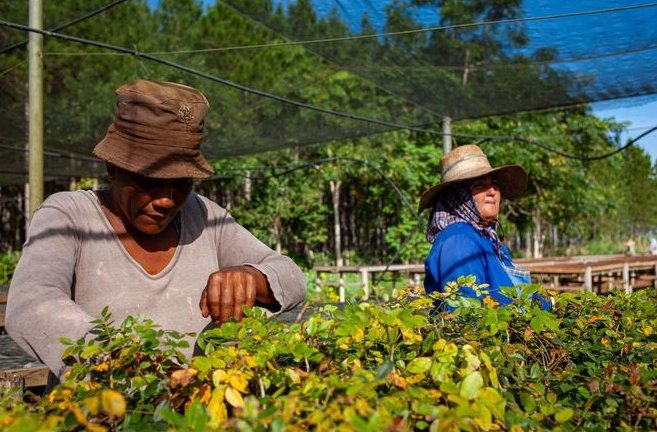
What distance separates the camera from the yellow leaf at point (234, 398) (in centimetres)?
91

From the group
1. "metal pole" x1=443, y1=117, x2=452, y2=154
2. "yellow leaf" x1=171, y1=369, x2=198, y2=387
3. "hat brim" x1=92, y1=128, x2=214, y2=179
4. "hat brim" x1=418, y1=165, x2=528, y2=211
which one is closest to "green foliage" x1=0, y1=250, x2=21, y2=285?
"metal pole" x1=443, y1=117, x2=452, y2=154

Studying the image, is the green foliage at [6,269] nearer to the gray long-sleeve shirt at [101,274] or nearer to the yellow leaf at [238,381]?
the gray long-sleeve shirt at [101,274]

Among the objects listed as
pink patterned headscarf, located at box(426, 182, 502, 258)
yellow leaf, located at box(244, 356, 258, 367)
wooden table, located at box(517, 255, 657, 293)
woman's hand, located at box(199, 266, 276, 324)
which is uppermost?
pink patterned headscarf, located at box(426, 182, 502, 258)

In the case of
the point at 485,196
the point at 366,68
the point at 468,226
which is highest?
the point at 366,68

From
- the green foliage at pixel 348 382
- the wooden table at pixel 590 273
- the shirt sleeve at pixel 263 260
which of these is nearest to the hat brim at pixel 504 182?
the shirt sleeve at pixel 263 260

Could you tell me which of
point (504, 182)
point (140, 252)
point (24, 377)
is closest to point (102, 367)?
point (140, 252)

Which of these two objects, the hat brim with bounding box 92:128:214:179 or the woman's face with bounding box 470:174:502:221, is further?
the woman's face with bounding box 470:174:502:221

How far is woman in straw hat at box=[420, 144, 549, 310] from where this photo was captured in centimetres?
279

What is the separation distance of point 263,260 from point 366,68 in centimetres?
470

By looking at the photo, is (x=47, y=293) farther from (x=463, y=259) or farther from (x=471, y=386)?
(x=463, y=259)

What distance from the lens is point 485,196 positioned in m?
3.08

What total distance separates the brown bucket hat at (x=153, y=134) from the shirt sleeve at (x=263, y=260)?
0.30 meters

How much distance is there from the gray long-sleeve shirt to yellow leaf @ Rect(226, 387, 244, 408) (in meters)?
0.43

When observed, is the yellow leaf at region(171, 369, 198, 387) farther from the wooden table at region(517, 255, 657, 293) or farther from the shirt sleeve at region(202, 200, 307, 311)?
the wooden table at region(517, 255, 657, 293)
